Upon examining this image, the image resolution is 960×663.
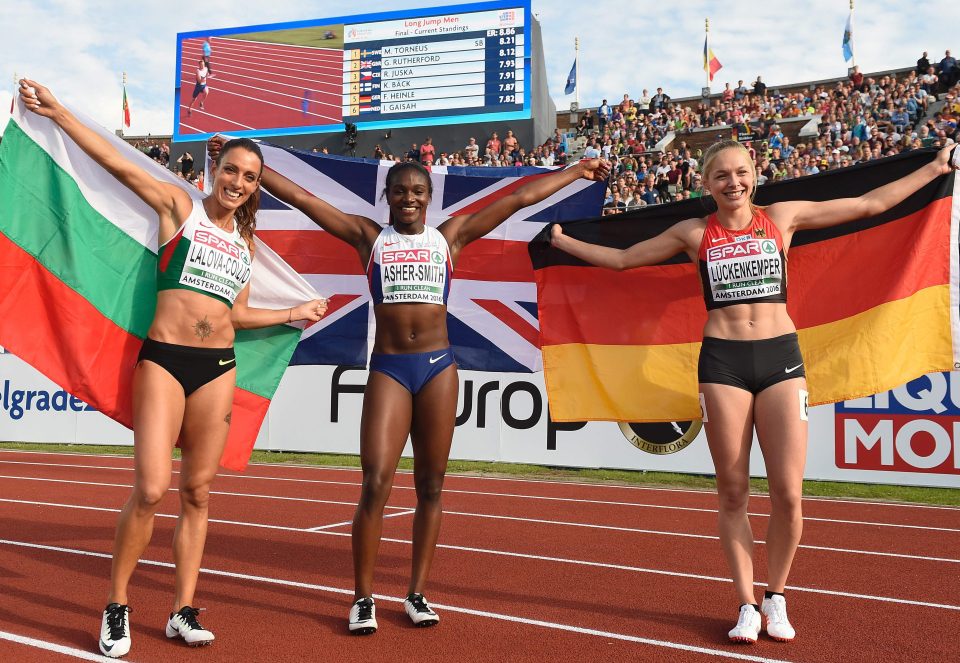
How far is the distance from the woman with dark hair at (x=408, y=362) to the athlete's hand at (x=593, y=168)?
41.2 inches

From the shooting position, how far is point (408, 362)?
4.39 meters

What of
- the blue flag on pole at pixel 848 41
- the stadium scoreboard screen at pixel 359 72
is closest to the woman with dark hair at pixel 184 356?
the stadium scoreboard screen at pixel 359 72

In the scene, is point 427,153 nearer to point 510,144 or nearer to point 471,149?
point 471,149

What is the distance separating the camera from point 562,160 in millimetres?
25281

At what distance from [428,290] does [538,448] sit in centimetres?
783

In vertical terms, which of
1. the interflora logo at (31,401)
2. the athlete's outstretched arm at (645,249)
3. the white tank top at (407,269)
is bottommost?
the interflora logo at (31,401)

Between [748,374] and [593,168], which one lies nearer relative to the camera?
[748,374]

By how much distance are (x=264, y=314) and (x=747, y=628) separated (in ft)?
9.87

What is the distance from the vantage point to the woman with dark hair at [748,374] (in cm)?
413

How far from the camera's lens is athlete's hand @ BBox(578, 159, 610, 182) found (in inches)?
200

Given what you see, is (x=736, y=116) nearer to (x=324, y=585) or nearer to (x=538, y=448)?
(x=538, y=448)

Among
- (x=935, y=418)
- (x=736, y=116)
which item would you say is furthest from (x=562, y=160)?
(x=935, y=418)

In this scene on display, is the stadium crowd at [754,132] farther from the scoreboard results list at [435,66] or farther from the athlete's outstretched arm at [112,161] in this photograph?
the athlete's outstretched arm at [112,161]

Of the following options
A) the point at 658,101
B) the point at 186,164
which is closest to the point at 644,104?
the point at 658,101
